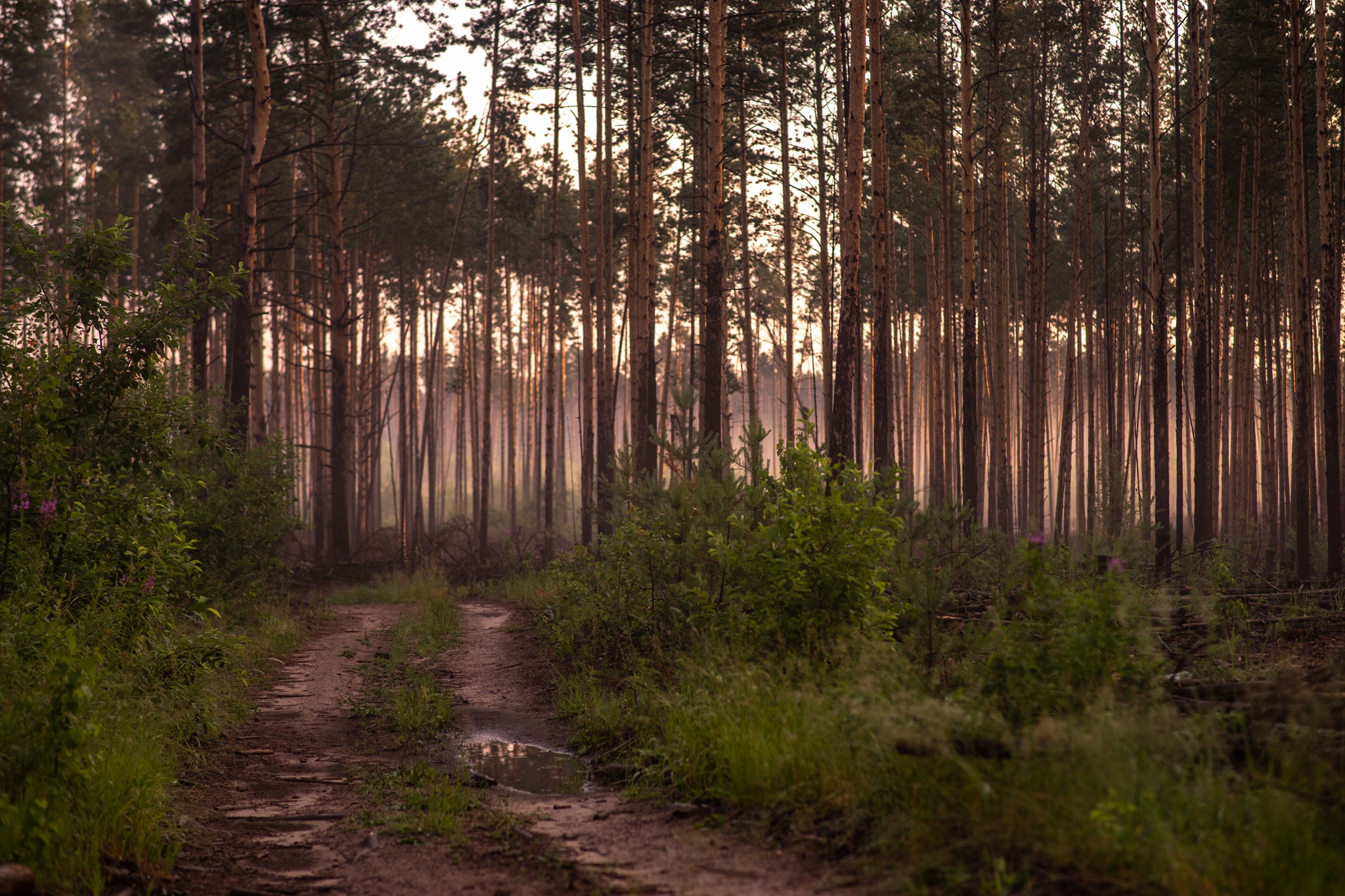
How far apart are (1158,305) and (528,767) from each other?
14.1 m

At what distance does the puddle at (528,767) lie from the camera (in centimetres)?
555

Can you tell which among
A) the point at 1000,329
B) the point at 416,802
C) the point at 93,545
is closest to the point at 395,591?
the point at 93,545

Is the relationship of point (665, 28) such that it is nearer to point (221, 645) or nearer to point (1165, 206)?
point (221, 645)

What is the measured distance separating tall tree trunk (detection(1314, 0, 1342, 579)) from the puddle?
512 inches

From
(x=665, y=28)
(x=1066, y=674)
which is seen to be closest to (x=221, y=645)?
(x=1066, y=674)

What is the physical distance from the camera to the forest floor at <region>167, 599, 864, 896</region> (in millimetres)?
3855

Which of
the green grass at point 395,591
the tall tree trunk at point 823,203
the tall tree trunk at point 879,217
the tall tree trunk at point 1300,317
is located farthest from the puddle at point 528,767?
the tall tree trunk at point 823,203

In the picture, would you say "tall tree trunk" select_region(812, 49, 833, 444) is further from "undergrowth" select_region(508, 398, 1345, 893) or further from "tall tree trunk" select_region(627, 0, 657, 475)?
"undergrowth" select_region(508, 398, 1345, 893)

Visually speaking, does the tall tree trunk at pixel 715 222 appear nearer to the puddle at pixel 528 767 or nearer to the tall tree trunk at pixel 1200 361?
the puddle at pixel 528 767

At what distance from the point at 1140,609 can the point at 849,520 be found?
2079mm

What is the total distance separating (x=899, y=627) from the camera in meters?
6.77

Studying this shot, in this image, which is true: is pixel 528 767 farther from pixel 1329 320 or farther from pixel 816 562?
pixel 1329 320

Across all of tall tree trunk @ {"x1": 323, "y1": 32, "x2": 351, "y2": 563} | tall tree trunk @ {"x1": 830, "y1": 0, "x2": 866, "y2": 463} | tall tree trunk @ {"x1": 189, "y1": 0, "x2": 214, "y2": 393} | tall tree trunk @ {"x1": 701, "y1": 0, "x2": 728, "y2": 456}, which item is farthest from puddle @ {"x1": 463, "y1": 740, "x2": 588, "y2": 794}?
tall tree trunk @ {"x1": 323, "y1": 32, "x2": 351, "y2": 563}

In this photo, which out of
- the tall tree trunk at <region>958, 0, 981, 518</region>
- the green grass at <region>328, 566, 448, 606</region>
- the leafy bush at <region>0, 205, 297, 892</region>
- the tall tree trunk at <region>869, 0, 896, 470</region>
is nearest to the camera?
the leafy bush at <region>0, 205, 297, 892</region>
